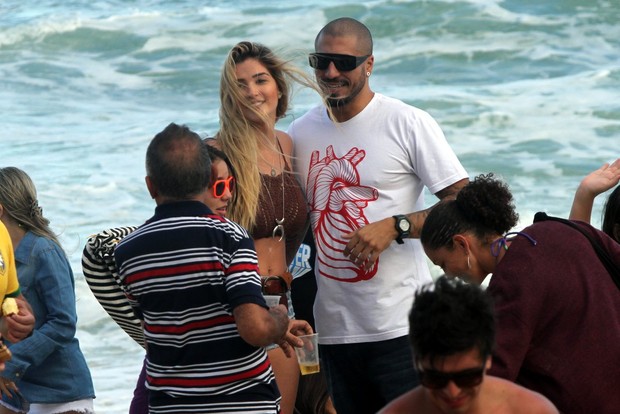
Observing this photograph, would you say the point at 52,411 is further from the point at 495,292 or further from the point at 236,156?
the point at 495,292

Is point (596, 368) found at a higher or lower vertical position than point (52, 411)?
higher

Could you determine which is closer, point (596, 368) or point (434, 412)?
point (434, 412)

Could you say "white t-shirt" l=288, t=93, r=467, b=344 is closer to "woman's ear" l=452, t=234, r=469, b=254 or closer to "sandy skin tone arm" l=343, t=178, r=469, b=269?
"sandy skin tone arm" l=343, t=178, r=469, b=269

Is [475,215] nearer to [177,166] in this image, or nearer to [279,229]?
[177,166]

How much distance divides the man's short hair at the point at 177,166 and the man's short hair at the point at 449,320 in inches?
46.4

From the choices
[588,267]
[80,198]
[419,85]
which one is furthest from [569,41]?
[588,267]

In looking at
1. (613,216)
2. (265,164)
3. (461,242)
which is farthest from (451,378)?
(265,164)

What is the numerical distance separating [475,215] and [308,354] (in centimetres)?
89

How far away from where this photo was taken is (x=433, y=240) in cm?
340

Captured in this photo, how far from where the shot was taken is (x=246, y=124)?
14.2ft

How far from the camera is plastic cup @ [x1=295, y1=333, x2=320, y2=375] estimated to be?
12.8 ft

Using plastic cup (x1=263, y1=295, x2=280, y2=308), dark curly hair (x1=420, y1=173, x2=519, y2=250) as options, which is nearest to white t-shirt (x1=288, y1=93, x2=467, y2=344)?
plastic cup (x1=263, y1=295, x2=280, y2=308)

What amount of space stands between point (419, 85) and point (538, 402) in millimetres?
12972

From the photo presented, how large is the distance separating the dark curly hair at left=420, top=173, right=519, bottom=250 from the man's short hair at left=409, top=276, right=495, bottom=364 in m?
0.84
